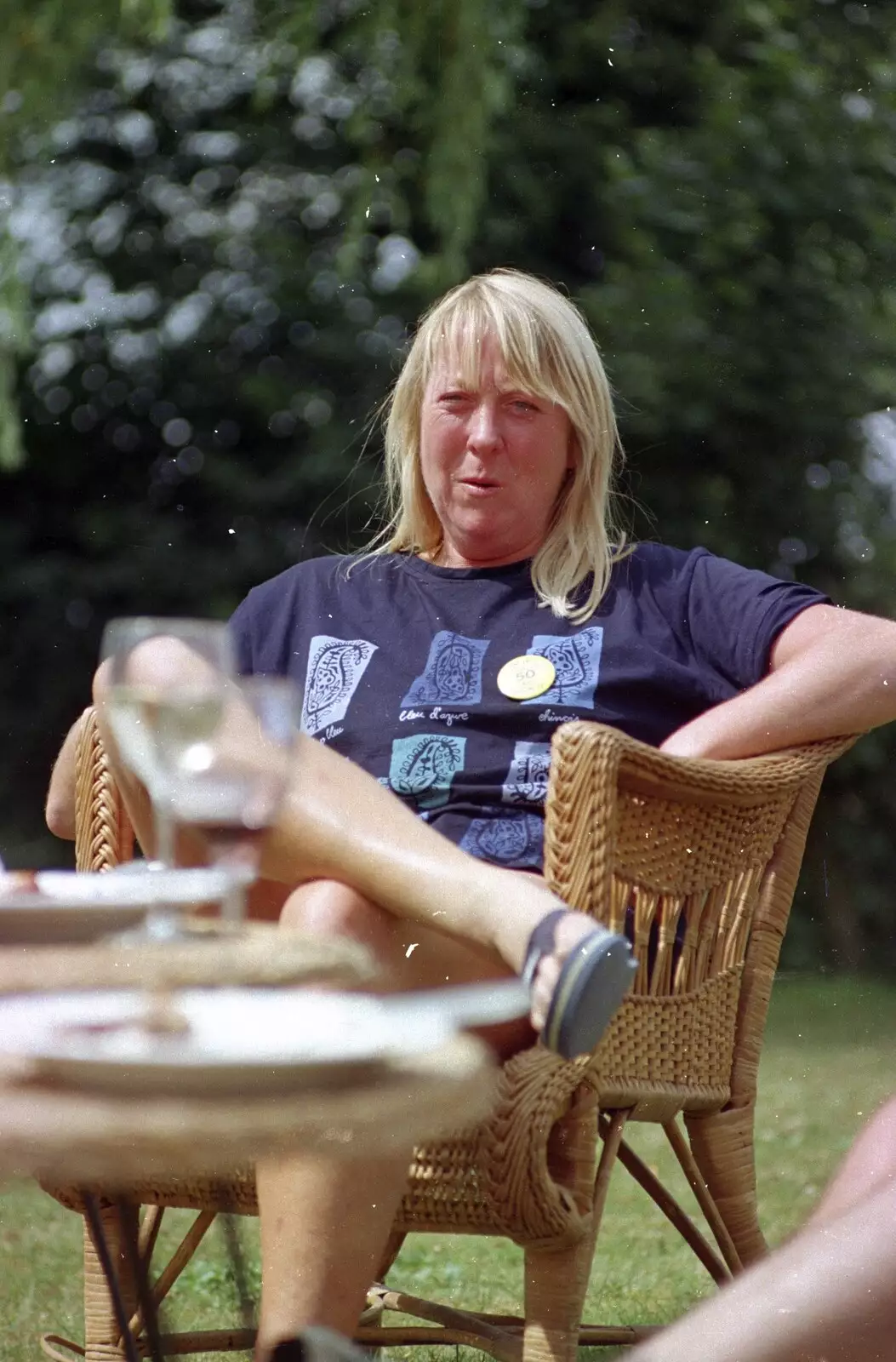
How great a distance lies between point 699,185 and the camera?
4.99 m

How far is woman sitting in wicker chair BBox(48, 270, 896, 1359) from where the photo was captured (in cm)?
101

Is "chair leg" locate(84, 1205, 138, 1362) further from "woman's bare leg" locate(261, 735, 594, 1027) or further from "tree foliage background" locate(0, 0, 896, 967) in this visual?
"tree foliage background" locate(0, 0, 896, 967)

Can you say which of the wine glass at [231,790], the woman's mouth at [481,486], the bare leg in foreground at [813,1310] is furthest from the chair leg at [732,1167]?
the wine glass at [231,790]

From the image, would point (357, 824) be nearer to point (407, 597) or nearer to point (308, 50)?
point (407, 597)

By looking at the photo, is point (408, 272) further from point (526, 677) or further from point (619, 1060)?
point (619, 1060)

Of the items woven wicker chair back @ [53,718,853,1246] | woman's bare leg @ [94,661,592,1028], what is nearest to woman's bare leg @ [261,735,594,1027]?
woman's bare leg @ [94,661,592,1028]

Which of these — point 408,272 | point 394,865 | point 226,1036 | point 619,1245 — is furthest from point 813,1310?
point 408,272

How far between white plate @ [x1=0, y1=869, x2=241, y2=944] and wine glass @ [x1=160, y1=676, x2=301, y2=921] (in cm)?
1

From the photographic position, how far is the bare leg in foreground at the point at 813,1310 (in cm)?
65

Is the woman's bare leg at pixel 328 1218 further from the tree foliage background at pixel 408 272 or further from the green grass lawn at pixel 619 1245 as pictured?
the tree foliage background at pixel 408 272

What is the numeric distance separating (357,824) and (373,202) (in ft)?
14.0

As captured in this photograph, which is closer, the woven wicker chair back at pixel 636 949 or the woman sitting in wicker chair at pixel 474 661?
the woman sitting in wicker chair at pixel 474 661

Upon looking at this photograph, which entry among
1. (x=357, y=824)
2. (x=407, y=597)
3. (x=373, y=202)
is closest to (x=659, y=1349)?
(x=357, y=824)

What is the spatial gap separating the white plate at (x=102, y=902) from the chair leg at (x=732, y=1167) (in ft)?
2.71
